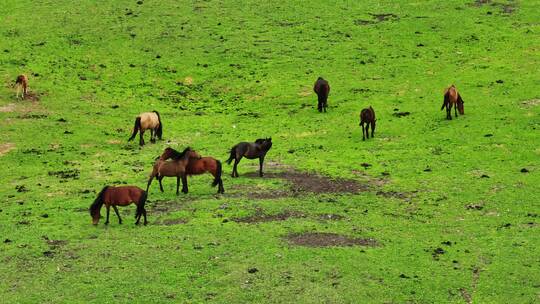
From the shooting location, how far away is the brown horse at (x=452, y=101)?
38219 millimetres

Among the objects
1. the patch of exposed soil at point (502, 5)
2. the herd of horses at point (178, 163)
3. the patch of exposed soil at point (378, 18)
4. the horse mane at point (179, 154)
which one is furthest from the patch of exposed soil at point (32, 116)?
the patch of exposed soil at point (502, 5)

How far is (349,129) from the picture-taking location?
38.6 m

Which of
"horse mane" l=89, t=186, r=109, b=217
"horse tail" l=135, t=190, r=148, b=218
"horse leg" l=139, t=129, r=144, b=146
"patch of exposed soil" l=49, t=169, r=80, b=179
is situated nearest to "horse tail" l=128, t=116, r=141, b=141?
"horse leg" l=139, t=129, r=144, b=146

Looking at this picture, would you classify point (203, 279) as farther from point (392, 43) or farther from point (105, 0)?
point (105, 0)

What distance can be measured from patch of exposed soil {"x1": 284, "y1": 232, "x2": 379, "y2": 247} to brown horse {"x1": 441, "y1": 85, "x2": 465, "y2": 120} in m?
17.6

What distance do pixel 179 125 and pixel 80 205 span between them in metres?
14.3

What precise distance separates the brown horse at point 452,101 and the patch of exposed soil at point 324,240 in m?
17.6

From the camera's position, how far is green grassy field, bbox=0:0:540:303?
20.1 m

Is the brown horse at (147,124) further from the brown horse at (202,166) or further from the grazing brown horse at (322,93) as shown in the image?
the grazing brown horse at (322,93)

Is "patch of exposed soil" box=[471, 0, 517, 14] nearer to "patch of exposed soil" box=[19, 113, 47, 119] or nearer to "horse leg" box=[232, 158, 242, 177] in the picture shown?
"horse leg" box=[232, 158, 242, 177]

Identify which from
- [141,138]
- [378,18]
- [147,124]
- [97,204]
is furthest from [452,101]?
[97,204]

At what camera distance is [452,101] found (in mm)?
38500

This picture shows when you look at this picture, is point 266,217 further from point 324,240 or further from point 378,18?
point 378,18

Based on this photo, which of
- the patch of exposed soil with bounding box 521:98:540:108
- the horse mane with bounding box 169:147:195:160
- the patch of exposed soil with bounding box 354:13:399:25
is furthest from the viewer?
the patch of exposed soil with bounding box 354:13:399:25
